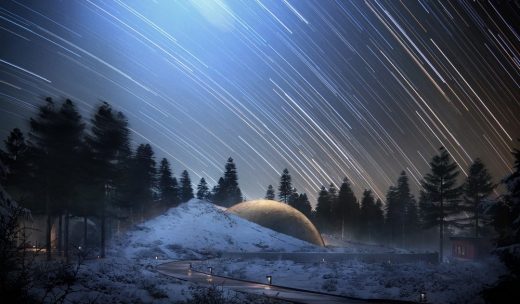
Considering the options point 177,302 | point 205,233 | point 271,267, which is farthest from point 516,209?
point 205,233

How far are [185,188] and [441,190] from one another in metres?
67.5

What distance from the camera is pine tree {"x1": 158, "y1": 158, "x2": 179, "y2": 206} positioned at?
92.6 metres

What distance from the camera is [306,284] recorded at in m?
26.6

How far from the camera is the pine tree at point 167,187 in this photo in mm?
92562

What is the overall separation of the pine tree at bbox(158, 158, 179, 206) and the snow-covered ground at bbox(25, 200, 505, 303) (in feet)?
49.4

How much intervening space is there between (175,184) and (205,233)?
3294 centimetres

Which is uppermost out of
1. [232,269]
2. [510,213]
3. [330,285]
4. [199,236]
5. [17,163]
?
[17,163]

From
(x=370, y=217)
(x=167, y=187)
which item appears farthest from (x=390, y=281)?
(x=370, y=217)

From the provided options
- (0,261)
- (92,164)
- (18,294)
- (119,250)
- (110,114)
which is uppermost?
(110,114)

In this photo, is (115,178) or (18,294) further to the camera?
(115,178)

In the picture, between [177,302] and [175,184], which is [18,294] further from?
[175,184]

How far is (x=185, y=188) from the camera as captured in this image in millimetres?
112812

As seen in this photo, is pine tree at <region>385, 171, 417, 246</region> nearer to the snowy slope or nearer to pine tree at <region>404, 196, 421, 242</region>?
pine tree at <region>404, 196, 421, 242</region>

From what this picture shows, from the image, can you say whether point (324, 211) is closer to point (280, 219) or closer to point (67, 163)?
point (280, 219)
